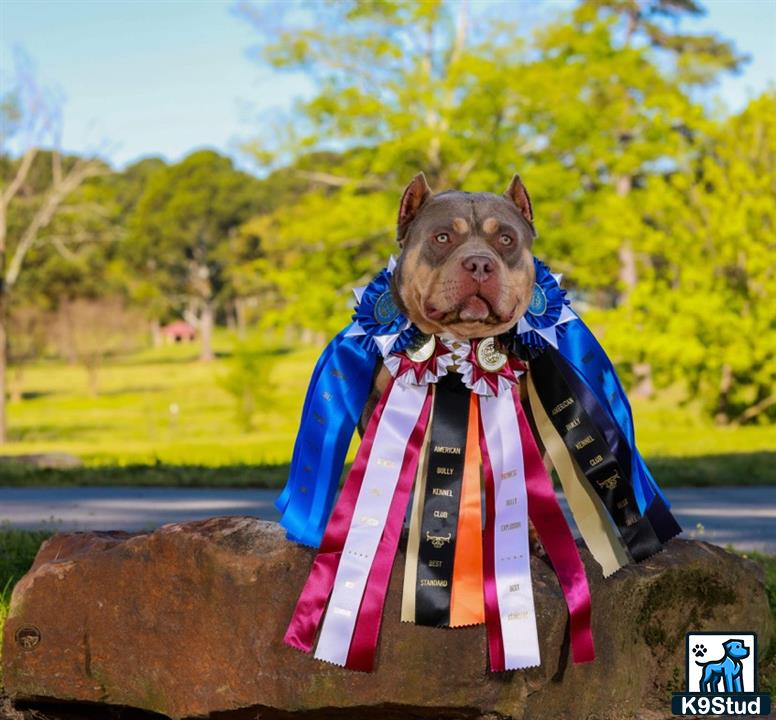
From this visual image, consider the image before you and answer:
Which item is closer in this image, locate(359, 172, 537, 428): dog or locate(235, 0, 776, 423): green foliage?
locate(359, 172, 537, 428): dog

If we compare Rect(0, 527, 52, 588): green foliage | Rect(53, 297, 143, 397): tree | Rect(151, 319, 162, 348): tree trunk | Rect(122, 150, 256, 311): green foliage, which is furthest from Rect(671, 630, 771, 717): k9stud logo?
Rect(151, 319, 162, 348): tree trunk

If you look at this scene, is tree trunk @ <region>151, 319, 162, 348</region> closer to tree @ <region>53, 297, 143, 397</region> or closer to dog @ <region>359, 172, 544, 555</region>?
tree @ <region>53, 297, 143, 397</region>

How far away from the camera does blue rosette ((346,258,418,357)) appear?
394 cm

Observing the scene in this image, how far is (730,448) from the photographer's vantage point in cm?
1661

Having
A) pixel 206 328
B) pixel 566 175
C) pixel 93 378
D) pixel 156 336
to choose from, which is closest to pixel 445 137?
pixel 566 175

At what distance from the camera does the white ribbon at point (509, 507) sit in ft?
12.9

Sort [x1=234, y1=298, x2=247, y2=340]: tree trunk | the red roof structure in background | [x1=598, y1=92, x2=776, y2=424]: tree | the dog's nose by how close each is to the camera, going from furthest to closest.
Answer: the red roof structure in background, [x1=234, y1=298, x2=247, y2=340]: tree trunk, [x1=598, y1=92, x2=776, y2=424]: tree, the dog's nose

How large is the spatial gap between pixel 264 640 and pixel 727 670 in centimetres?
200

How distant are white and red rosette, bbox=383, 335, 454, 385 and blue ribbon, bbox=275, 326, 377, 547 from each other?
19cm

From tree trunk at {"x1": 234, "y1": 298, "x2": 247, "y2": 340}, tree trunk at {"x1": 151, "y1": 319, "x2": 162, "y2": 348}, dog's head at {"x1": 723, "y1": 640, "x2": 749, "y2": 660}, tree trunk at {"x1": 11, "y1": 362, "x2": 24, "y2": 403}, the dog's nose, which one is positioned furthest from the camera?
tree trunk at {"x1": 151, "y1": 319, "x2": 162, "y2": 348}

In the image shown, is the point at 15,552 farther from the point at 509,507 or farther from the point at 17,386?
the point at 17,386

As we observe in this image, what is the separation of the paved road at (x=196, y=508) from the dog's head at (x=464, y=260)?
523cm

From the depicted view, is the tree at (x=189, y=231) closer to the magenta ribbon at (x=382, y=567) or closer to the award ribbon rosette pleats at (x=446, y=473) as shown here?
the award ribbon rosette pleats at (x=446, y=473)

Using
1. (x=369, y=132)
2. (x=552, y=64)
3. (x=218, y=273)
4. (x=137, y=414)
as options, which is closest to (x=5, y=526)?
(x=369, y=132)
